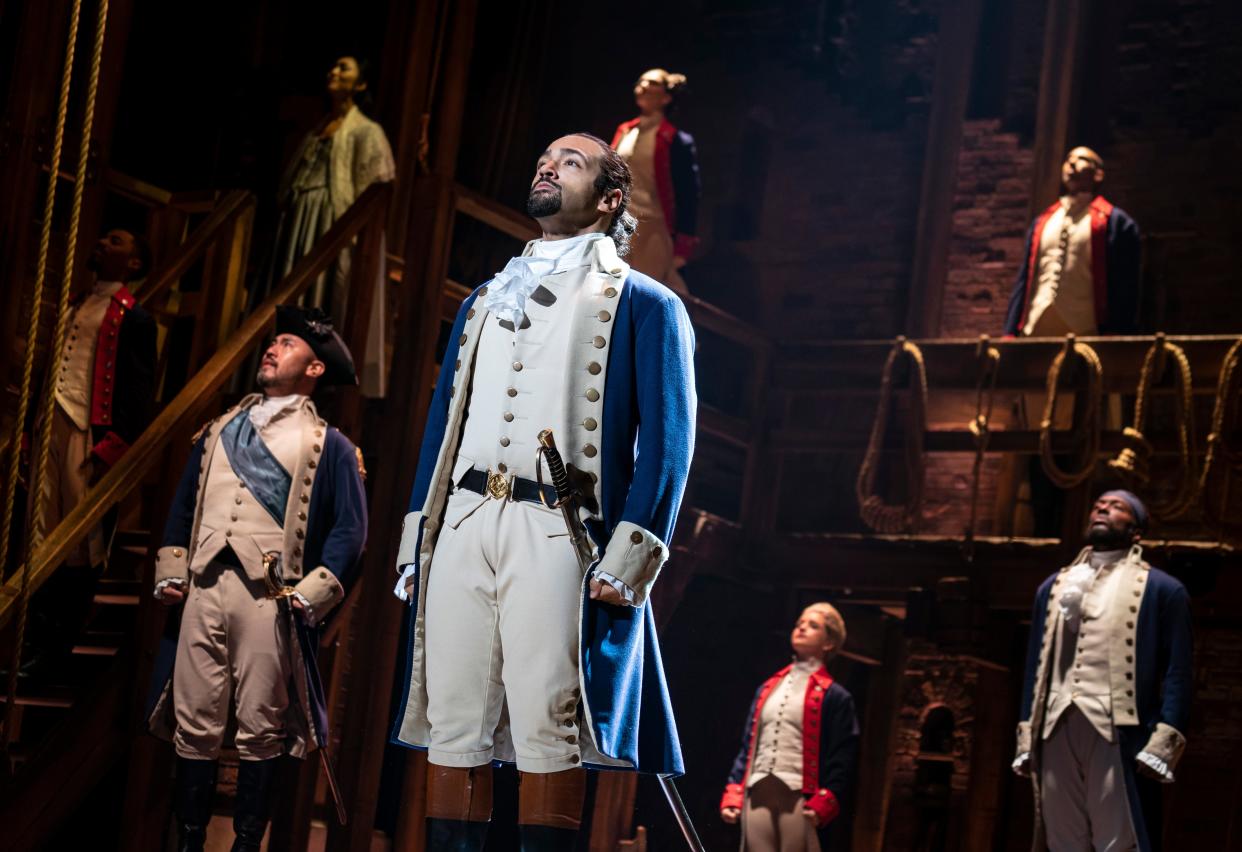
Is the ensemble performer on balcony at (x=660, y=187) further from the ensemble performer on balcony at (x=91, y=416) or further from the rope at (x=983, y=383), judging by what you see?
the ensemble performer on balcony at (x=91, y=416)

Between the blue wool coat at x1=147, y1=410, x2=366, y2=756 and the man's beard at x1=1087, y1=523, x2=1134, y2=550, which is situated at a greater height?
the man's beard at x1=1087, y1=523, x2=1134, y2=550

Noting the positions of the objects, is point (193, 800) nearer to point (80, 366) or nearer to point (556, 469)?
point (80, 366)

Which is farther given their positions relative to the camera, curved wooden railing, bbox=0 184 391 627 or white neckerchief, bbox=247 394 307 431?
curved wooden railing, bbox=0 184 391 627

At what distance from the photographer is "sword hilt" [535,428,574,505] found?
3.37 m

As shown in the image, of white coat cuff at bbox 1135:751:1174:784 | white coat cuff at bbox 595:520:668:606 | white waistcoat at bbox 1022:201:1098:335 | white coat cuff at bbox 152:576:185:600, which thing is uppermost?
white waistcoat at bbox 1022:201:1098:335

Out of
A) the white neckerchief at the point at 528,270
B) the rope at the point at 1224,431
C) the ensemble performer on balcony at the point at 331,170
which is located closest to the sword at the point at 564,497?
the white neckerchief at the point at 528,270

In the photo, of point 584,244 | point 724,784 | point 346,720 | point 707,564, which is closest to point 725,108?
point 707,564

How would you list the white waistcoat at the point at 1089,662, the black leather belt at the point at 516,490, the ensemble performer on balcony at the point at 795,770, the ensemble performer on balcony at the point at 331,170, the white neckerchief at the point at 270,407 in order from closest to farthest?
the black leather belt at the point at 516,490, the white neckerchief at the point at 270,407, the white waistcoat at the point at 1089,662, the ensemble performer on balcony at the point at 795,770, the ensemble performer on balcony at the point at 331,170

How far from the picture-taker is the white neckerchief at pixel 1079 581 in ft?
20.7

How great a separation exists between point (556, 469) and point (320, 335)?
2.49 m

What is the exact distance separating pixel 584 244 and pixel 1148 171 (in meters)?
6.71

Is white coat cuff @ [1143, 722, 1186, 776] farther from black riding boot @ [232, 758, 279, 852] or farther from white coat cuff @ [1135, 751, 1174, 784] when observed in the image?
black riding boot @ [232, 758, 279, 852]

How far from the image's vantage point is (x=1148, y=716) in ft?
19.8

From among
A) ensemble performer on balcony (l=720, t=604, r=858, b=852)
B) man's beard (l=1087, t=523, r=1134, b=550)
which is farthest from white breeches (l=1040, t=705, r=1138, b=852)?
ensemble performer on balcony (l=720, t=604, r=858, b=852)
